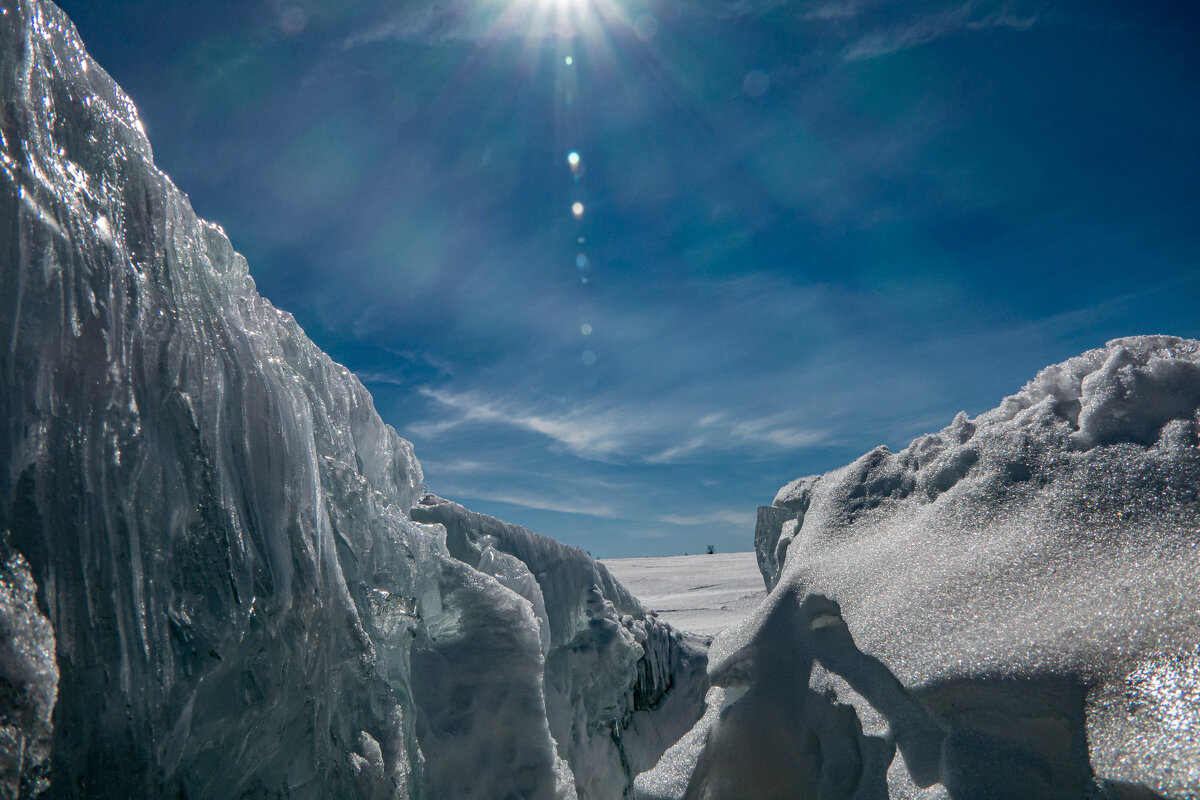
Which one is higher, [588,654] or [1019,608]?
[1019,608]

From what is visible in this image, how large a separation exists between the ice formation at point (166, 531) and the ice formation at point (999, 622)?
1.39 meters

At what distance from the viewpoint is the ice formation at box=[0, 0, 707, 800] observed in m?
1.62

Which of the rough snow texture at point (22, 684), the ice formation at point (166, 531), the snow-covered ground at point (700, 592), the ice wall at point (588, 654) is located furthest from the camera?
the snow-covered ground at point (700, 592)

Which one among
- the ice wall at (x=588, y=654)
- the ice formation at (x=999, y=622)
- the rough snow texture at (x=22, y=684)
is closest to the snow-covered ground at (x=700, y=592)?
the ice wall at (x=588, y=654)

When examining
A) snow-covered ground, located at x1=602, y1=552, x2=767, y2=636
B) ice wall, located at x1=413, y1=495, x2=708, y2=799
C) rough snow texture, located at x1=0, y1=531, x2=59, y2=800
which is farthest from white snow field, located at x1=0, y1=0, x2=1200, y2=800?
snow-covered ground, located at x1=602, y1=552, x2=767, y2=636

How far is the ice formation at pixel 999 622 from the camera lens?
170 cm

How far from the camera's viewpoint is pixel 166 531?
1938mm

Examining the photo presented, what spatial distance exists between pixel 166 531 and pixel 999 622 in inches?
100

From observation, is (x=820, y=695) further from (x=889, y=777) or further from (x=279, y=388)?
(x=279, y=388)

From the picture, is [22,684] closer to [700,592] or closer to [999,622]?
[999,622]

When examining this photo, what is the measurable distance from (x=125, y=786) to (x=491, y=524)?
12.3 ft

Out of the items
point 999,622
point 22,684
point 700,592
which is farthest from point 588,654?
point 700,592

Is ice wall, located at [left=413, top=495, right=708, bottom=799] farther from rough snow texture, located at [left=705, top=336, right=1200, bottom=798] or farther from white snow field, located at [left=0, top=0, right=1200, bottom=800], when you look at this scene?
rough snow texture, located at [left=705, top=336, right=1200, bottom=798]

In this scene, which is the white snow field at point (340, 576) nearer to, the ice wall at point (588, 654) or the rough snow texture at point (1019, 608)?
the rough snow texture at point (1019, 608)
